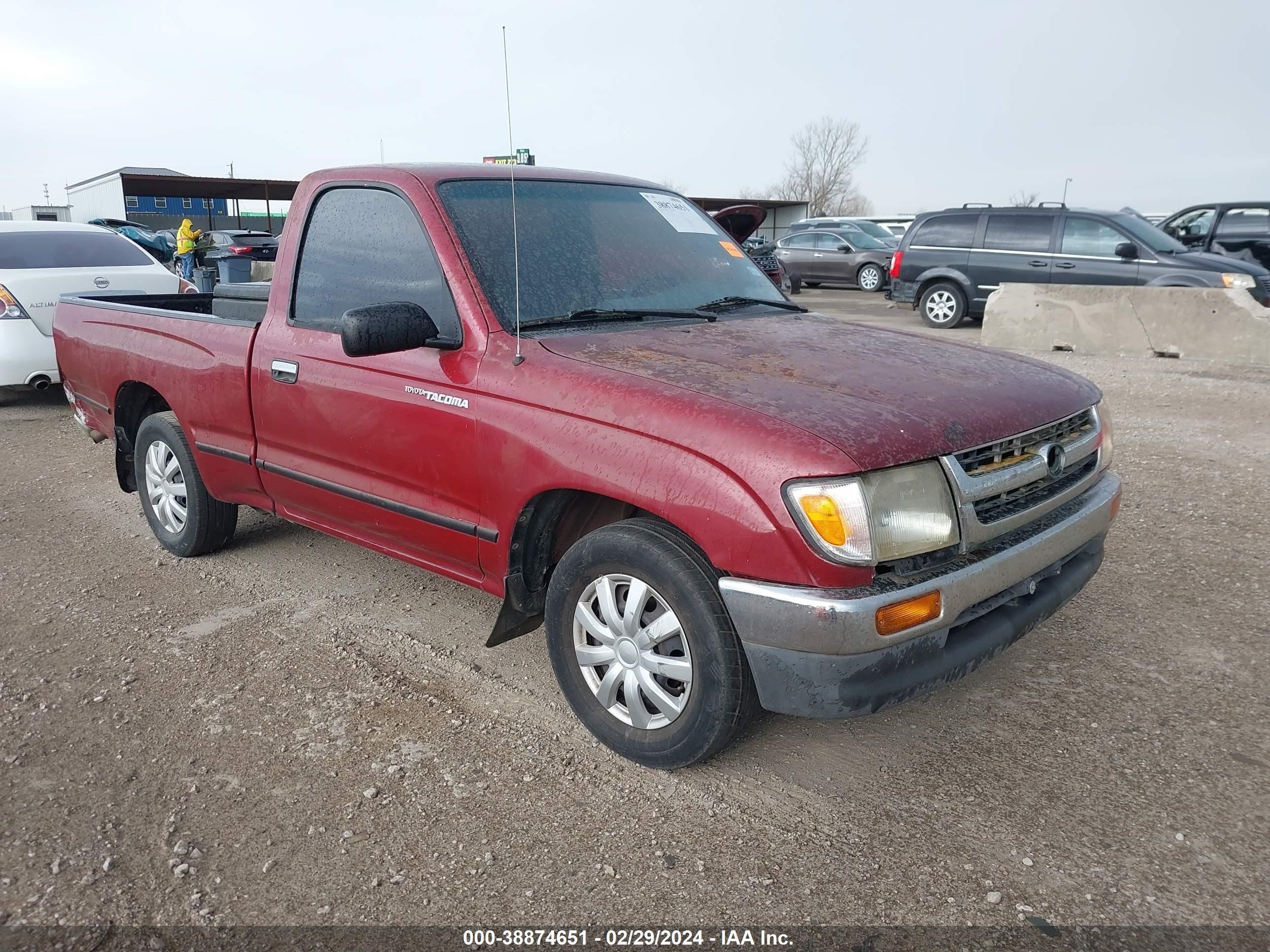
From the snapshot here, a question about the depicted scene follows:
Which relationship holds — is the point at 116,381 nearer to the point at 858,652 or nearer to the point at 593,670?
the point at 593,670

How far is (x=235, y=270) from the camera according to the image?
16.4 metres

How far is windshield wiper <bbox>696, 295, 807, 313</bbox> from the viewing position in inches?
142

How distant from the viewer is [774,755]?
288 cm

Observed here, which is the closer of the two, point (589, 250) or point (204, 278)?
point (589, 250)

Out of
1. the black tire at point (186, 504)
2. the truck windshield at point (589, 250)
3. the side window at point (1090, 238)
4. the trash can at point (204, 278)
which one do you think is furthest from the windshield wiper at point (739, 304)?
the trash can at point (204, 278)

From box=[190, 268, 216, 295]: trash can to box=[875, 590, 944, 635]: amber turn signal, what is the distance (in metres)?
16.7

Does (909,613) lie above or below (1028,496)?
below

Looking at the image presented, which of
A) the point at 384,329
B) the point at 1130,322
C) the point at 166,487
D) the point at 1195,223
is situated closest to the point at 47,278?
the point at 166,487

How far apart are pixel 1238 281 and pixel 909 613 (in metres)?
11.0

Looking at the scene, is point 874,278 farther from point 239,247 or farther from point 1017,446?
point 1017,446

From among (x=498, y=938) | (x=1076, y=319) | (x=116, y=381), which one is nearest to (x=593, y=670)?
(x=498, y=938)

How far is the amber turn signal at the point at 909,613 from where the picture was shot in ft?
7.57

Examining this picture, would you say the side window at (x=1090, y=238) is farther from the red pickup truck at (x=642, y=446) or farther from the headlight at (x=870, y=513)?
the headlight at (x=870, y=513)

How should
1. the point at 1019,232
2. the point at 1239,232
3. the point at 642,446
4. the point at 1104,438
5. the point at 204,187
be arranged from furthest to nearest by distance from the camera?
1. the point at 204,187
2. the point at 1239,232
3. the point at 1019,232
4. the point at 1104,438
5. the point at 642,446
